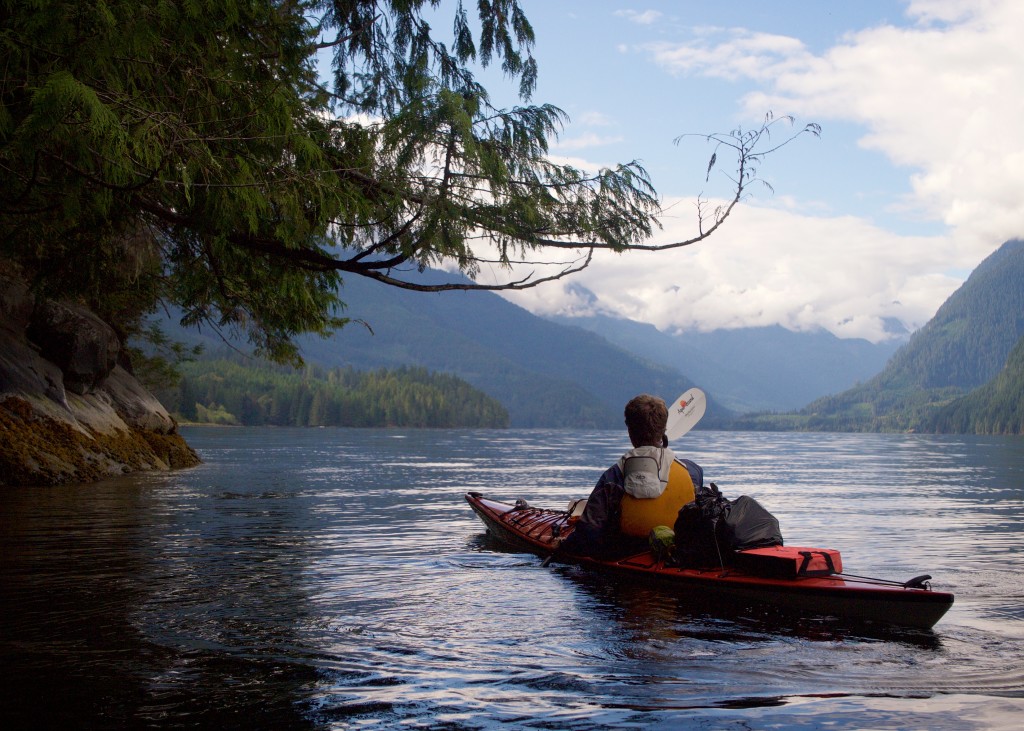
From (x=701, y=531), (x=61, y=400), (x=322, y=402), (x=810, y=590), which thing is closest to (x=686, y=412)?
(x=701, y=531)

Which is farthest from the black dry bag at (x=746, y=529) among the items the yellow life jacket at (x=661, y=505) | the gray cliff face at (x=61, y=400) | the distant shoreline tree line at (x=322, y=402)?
the distant shoreline tree line at (x=322, y=402)

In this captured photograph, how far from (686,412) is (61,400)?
18067mm

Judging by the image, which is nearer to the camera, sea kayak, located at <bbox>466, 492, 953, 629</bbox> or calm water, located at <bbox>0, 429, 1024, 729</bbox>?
calm water, located at <bbox>0, 429, 1024, 729</bbox>

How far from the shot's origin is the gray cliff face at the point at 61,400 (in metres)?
21.7

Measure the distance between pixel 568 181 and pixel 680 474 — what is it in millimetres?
3595

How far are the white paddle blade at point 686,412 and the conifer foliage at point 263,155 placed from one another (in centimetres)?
423

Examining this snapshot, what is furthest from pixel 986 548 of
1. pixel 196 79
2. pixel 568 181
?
pixel 196 79

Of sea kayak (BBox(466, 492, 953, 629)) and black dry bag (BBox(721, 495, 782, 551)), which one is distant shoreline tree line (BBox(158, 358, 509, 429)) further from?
black dry bag (BBox(721, 495, 782, 551))

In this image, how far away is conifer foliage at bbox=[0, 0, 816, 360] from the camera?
5250 mm

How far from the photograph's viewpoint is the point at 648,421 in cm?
957

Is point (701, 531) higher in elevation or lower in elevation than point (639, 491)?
lower

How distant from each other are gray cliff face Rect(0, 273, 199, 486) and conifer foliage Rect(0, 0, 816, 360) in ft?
41.2

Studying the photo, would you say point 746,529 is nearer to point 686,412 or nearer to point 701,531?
point 701,531

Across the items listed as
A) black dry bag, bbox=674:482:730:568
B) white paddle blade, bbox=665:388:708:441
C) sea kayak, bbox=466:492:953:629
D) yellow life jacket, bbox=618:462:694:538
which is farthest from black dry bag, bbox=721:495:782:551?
white paddle blade, bbox=665:388:708:441
